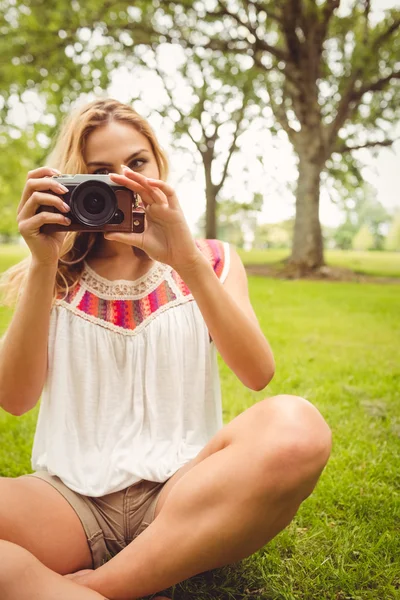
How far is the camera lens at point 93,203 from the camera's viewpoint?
1392mm

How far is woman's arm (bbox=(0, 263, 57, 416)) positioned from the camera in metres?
1.43

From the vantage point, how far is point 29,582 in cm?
110

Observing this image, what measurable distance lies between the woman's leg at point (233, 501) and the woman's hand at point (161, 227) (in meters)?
0.49

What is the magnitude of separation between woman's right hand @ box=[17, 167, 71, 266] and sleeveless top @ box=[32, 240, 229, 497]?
0.24 meters

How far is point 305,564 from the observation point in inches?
62.3

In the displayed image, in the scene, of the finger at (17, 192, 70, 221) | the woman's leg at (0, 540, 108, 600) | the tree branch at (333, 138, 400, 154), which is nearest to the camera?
the woman's leg at (0, 540, 108, 600)

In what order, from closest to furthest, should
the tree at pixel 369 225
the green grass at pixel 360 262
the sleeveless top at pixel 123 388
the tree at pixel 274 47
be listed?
the sleeveless top at pixel 123 388 < the tree at pixel 274 47 < the green grass at pixel 360 262 < the tree at pixel 369 225

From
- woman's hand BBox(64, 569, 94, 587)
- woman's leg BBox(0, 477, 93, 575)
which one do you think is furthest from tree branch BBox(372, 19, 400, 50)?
woman's hand BBox(64, 569, 94, 587)

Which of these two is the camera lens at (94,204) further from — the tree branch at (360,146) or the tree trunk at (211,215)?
the tree trunk at (211,215)

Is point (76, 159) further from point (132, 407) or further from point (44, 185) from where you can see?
point (132, 407)

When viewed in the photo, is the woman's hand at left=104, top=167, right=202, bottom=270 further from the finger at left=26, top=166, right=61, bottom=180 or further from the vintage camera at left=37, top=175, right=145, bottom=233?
the finger at left=26, top=166, right=61, bottom=180

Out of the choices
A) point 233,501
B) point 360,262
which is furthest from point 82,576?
point 360,262

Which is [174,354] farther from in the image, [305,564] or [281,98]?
[281,98]

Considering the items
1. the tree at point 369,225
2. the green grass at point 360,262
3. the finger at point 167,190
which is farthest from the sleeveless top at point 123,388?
the tree at point 369,225
